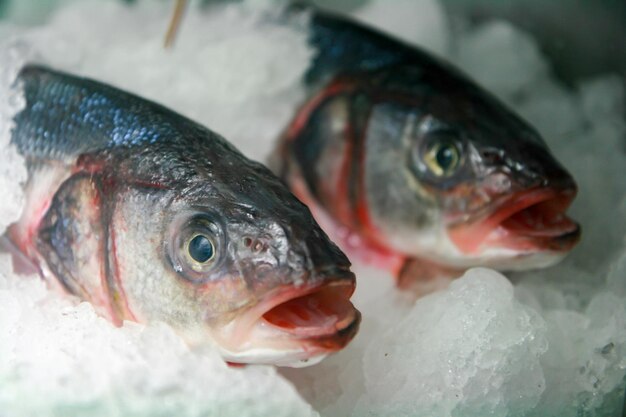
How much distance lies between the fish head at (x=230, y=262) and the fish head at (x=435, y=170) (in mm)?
552

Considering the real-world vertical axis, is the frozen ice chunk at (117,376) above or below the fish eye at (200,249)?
below

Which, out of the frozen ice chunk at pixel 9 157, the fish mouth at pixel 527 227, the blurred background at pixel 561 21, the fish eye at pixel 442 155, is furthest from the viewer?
the blurred background at pixel 561 21

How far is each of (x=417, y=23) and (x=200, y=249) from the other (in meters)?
1.49

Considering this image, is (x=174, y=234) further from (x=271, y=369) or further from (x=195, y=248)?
(x=271, y=369)

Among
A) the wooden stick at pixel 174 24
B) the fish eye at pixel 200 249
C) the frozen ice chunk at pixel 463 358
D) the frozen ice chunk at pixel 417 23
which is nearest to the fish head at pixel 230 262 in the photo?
the fish eye at pixel 200 249

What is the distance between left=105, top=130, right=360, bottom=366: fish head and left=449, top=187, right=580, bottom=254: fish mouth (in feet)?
1.85

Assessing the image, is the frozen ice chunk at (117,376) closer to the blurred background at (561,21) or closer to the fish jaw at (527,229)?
the fish jaw at (527,229)

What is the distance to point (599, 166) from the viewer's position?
7.27 feet

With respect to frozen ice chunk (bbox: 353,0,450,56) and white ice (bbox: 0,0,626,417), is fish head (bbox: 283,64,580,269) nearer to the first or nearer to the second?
white ice (bbox: 0,0,626,417)

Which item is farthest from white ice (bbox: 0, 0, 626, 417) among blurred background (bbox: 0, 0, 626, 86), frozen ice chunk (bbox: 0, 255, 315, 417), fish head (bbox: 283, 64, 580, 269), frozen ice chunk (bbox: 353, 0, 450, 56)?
frozen ice chunk (bbox: 353, 0, 450, 56)

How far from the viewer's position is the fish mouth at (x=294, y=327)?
1239mm

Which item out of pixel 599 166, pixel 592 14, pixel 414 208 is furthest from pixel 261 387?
pixel 592 14

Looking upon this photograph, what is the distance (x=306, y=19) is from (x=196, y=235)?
3.39ft

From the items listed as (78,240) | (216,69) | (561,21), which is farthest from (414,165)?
(561,21)
